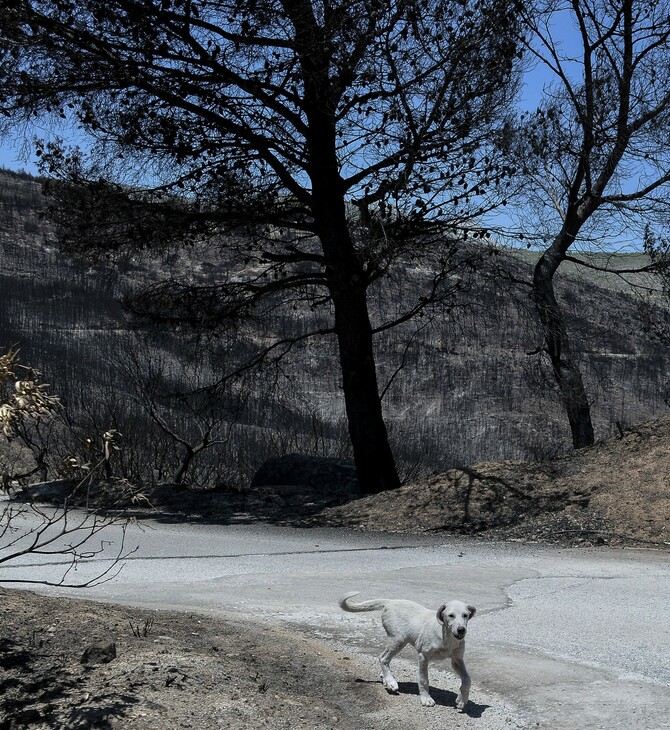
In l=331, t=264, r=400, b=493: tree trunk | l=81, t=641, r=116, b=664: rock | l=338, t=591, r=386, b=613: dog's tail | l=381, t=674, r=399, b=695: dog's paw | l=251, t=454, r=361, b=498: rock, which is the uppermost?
l=331, t=264, r=400, b=493: tree trunk

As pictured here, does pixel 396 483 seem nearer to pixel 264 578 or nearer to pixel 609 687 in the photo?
pixel 264 578

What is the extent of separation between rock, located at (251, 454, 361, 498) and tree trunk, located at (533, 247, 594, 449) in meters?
3.50

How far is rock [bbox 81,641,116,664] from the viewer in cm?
554

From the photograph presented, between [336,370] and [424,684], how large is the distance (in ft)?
123

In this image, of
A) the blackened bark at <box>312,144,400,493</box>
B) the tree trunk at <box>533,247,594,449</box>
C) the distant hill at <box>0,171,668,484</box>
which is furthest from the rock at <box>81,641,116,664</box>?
the tree trunk at <box>533,247,594,449</box>

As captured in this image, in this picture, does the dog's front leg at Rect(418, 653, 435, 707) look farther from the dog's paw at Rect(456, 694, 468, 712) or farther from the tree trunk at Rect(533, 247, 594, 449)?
the tree trunk at Rect(533, 247, 594, 449)

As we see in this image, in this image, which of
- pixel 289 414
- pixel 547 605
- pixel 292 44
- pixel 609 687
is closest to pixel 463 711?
pixel 609 687

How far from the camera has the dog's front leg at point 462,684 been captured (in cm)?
522

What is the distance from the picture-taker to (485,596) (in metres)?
8.56

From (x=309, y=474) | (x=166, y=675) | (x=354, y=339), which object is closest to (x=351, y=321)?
(x=354, y=339)

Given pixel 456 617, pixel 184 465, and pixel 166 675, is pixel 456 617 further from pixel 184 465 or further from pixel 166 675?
pixel 184 465

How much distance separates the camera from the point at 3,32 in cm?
1377

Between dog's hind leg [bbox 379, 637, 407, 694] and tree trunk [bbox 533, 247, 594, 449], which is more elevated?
tree trunk [bbox 533, 247, 594, 449]

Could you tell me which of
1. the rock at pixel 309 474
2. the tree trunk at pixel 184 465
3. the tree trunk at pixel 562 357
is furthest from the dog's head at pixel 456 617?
the tree trunk at pixel 184 465
